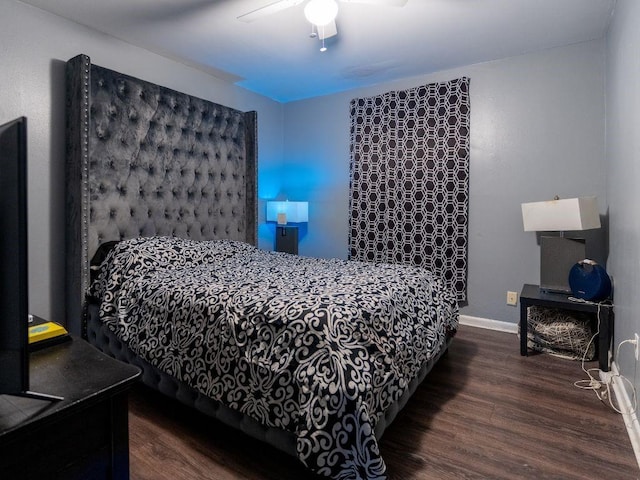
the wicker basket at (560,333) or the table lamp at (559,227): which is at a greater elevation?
the table lamp at (559,227)

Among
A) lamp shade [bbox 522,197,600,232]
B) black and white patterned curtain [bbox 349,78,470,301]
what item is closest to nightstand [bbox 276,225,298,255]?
black and white patterned curtain [bbox 349,78,470,301]

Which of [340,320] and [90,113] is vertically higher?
[90,113]

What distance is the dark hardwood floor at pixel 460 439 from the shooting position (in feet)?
4.52

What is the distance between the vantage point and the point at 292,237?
373cm

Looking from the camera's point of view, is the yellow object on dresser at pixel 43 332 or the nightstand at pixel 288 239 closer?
the yellow object on dresser at pixel 43 332

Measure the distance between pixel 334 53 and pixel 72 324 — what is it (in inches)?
105

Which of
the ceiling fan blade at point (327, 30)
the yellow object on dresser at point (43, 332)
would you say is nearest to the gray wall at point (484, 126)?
the ceiling fan blade at point (327, 30)

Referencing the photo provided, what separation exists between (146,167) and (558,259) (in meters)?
3.06

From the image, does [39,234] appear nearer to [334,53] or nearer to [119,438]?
[119,438]

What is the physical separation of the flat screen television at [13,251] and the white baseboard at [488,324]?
313cm

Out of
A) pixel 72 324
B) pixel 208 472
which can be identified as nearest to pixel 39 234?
pixel 72 324

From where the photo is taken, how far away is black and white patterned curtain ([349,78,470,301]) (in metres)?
3.10

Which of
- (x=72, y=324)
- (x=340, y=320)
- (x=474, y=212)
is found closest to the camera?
(x=340, y=320)

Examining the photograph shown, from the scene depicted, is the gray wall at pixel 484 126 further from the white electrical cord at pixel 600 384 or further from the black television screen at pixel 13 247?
the black television screen at pixel 13 247
